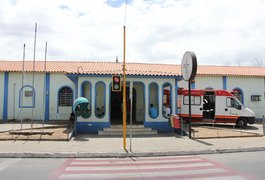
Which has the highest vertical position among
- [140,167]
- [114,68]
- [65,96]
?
[114,68]

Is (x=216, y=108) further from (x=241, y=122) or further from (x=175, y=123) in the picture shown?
(x=175, y=123)

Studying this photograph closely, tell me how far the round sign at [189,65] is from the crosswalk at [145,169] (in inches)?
258

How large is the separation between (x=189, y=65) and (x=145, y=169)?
9.36 m

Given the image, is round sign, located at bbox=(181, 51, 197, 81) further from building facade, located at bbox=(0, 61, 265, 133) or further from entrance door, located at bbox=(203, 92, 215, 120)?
entrance door, located at bbox=(203, 92, 215, 120)

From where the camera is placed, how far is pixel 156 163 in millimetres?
10227

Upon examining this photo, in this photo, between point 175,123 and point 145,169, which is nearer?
point 145,169

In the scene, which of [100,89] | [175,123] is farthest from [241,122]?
[100,89]

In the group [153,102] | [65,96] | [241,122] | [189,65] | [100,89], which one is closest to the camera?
[189,65]

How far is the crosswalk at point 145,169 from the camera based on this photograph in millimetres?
8125

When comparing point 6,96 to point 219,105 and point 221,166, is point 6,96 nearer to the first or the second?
point 219,105

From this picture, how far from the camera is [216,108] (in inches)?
901

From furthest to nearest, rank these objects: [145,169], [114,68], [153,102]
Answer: [114,68], [153,102], [145,169]

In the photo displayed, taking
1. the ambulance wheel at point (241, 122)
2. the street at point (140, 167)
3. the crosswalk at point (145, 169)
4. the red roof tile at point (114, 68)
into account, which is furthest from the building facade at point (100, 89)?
the street at point (140, 167)

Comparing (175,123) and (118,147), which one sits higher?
(175,123)
